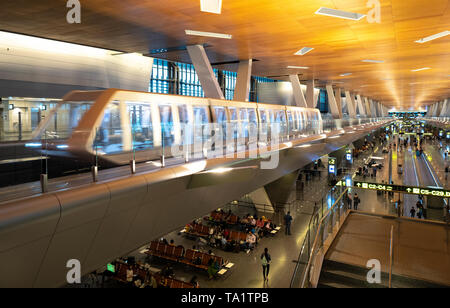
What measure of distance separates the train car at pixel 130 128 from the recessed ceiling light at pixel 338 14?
449 cm

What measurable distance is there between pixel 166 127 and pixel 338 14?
21.4 feet

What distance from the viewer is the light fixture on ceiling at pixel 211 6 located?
8898mm

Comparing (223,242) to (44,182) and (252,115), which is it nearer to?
(252,115)

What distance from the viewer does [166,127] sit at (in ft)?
26.0

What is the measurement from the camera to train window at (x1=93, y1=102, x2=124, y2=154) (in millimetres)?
6453

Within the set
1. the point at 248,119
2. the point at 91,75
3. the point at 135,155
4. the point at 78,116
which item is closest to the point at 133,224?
the point at 135,155

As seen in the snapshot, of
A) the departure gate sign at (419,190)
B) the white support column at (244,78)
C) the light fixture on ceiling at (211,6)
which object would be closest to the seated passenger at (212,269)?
the departure gate sign at (419,190)

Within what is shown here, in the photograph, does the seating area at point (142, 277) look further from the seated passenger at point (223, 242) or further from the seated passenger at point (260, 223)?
the seated passenger at point (260, 223)

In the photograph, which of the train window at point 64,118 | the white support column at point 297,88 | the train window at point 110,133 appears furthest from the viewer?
the white support column at point 297,88

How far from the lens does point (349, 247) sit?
29.6 ft

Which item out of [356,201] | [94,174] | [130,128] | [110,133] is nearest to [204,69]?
[130,128]

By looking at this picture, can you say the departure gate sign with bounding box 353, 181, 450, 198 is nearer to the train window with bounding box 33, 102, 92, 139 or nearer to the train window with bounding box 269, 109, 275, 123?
the train window with bounding box 269, 109, 275, 123

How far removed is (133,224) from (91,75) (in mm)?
14390

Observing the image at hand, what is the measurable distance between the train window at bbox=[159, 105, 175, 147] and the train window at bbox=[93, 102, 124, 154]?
1069 millimetres
